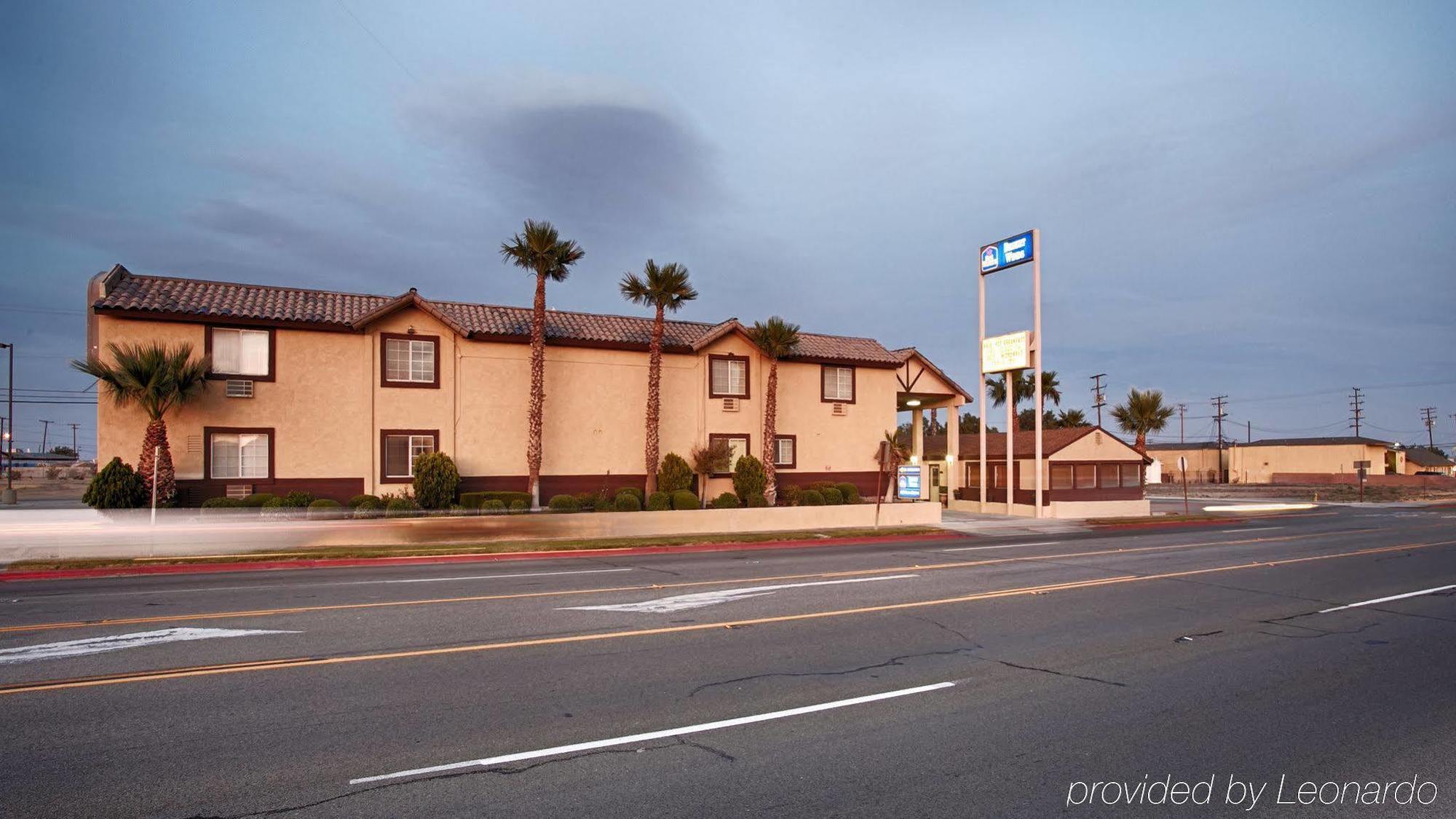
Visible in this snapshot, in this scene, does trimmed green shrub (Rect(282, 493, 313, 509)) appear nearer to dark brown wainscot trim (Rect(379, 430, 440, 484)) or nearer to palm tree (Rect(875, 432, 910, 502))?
dark brown wainscot trim (Rect(379, 430, 440, 484))

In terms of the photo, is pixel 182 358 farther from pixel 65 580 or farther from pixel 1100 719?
pixel 1100 719

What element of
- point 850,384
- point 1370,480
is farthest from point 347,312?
point 1370,480

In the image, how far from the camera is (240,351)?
25.7 meters

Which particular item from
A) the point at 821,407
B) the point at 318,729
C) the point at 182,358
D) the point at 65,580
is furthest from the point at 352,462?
the point at 318,729

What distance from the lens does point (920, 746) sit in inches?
238

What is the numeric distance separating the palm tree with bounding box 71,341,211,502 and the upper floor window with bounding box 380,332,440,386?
18.6ft

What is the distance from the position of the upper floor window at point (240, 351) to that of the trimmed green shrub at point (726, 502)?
52.9 feet

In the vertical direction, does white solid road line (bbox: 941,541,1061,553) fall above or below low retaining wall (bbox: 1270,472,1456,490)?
above

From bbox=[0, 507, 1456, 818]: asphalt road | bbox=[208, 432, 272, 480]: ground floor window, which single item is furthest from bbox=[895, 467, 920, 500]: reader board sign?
bbox=[208, 432, 272, 480]: ground floor window

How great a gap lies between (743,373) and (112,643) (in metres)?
26.5

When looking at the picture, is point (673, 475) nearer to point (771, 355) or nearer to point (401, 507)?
point (771, 355)

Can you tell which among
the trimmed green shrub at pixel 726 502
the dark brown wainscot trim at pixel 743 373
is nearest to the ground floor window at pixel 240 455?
the trimmed green shrub at pixel 726 502

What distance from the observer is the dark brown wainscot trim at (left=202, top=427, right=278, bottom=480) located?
82.2 feet

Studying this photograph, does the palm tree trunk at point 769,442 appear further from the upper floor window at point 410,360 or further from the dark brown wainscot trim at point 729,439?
the upper floor window at point 410,360
